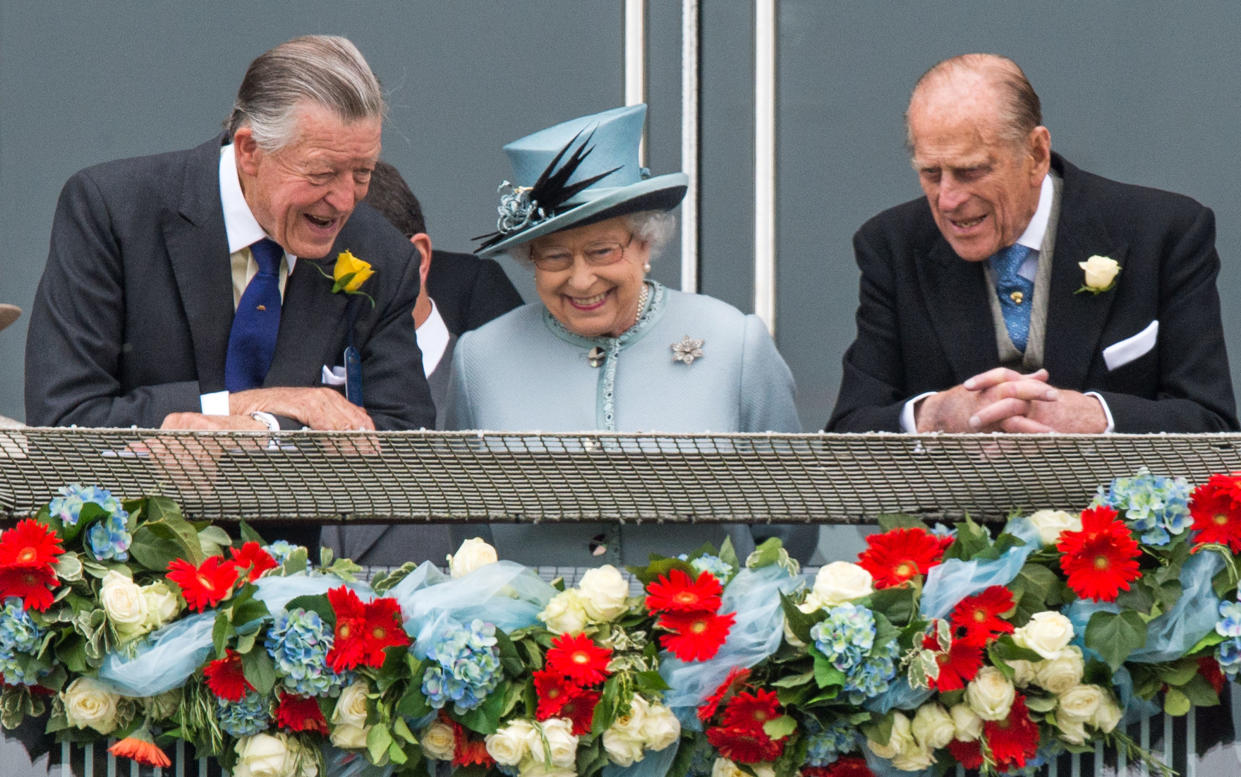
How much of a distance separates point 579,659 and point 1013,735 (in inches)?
22.2

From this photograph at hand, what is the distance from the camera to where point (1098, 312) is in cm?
295

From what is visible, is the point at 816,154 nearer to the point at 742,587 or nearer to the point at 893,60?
the point at 893,60

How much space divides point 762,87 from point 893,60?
14.3 inches

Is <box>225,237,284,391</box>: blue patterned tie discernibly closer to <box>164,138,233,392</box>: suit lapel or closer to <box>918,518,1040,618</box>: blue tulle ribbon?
<box>164,138,233,392</box>: suit lapel

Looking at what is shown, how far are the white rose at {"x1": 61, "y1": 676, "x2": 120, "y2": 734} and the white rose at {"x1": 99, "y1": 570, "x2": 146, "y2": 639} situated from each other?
0.26 ft

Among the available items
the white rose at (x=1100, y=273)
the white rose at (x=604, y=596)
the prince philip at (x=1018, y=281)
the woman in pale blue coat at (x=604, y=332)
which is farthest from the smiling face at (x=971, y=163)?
the white rose at (x=604, y=596)

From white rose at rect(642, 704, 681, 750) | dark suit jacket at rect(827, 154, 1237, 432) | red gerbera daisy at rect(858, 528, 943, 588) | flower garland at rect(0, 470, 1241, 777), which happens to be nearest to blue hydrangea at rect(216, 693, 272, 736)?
flower garland at rect(0, 470, 1241, 777)

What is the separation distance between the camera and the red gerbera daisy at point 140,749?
238cm

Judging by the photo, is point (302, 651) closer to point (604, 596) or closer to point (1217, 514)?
point (604, 596)

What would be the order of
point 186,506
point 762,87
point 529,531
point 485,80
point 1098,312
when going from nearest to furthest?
point 186,506 → point 529,531 → point 1098,312 → point 762,87 → point 485,80

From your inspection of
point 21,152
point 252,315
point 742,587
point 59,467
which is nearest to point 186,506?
point 59,467

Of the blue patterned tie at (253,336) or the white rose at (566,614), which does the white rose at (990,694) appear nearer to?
the white rose at (566,614)

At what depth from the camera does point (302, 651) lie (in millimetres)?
2336

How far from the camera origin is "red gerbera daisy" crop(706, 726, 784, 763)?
2320 millimetres
